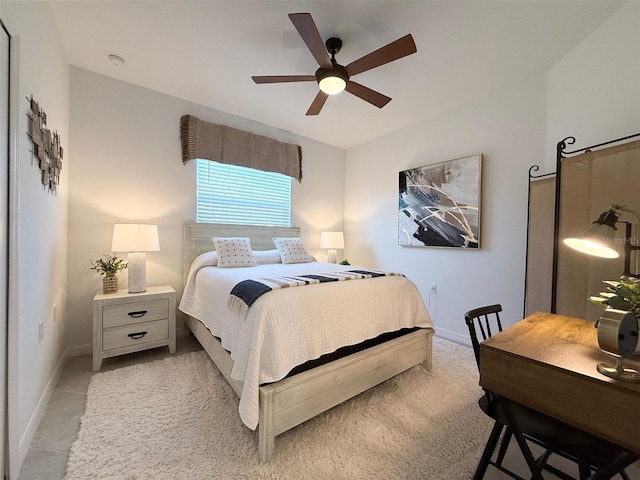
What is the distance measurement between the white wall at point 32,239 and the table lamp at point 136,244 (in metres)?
0.41

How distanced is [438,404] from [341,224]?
10.4 feet

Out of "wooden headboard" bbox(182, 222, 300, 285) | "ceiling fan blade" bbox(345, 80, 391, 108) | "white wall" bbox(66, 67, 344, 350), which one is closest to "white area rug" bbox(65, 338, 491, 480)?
"white wall" bbox(66, 67, 344, 350)

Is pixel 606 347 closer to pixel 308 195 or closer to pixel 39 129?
pixel 39 129

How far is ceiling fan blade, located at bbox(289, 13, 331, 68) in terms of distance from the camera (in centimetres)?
152

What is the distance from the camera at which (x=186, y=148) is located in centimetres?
313

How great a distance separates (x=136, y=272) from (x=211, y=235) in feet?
3.02

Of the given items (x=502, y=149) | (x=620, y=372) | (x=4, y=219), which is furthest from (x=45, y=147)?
(x=502, y=149)

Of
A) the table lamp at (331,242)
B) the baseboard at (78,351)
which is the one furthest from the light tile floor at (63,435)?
the table lamp at (331,242)

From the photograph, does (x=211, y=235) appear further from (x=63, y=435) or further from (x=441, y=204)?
(x=441, y=204)

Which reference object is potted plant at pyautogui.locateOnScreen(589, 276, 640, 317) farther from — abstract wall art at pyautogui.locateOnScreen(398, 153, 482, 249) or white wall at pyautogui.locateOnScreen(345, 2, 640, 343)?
abstract wall art at pyautogui.locateOnScreen(398, 153, 482, 249)

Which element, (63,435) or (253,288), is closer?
(63,435)

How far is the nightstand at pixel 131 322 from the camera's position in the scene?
229cm

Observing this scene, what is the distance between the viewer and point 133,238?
2.53 metres

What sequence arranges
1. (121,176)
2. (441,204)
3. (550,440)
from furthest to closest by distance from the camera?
(441,204)
(121,176)
(550,440)
